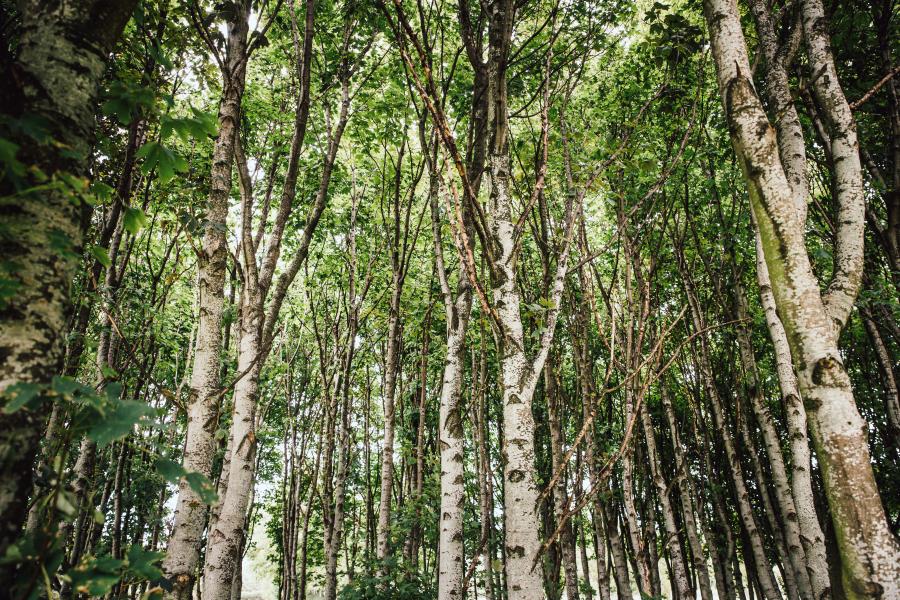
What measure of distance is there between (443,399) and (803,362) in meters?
3.53

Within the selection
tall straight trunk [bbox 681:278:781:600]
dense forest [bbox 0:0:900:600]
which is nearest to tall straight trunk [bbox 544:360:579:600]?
dense forest [bbox 0:0:900:600]

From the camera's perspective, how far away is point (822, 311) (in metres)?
1.78

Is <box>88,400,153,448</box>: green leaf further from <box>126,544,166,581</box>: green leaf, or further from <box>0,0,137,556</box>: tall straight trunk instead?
<box>126,544,166,581</box>: green leaf

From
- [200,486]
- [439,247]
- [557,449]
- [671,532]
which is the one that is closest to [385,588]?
[557,449]

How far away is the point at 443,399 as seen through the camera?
15.9 ft

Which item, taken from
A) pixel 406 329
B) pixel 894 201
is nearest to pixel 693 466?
pixel 406 329

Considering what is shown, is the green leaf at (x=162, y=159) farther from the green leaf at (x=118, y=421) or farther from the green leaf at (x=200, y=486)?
the green leaf at (x=200, y=486)

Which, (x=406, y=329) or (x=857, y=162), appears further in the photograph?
(x=406, y=329)

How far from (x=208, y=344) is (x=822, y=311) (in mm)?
3719

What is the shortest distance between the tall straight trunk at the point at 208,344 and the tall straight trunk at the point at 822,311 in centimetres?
340

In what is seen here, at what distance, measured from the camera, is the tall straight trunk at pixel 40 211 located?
987 mm

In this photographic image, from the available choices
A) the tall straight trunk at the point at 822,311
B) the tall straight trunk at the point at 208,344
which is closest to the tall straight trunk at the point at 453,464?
the tall straight trunk at the point at 208,344

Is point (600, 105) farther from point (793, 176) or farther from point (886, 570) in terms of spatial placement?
point (886, 570)

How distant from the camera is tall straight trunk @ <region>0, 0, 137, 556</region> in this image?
3.24 feet
